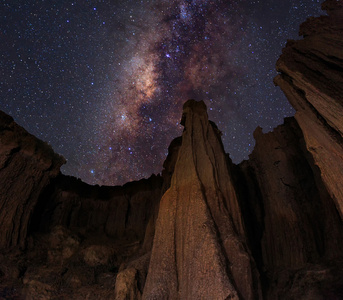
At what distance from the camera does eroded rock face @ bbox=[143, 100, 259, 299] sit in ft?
23.9

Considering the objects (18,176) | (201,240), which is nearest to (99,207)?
(18,176)

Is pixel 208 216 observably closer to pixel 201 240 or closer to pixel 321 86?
pixel 201 240

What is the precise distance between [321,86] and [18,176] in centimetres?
1616

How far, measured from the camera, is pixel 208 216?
8.80 m

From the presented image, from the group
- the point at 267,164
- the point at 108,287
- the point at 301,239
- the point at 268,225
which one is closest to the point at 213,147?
the point at 267,164

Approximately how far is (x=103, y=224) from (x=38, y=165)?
6.37 meters

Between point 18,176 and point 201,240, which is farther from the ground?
point 18,176

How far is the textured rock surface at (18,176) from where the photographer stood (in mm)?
14057

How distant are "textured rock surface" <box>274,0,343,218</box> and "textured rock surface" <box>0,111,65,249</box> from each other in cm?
1444

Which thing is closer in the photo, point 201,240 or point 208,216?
point 201,240

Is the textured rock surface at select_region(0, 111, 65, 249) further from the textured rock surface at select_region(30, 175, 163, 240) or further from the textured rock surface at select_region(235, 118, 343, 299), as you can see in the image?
the textured rock surface at select_region(235, 118, 343, 299)

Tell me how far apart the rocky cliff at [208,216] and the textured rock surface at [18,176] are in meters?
0.06

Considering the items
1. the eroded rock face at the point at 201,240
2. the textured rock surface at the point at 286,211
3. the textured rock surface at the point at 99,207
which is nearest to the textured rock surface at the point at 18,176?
the textured rock surface at the point at 99,207

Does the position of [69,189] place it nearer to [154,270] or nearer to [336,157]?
[154,270]
